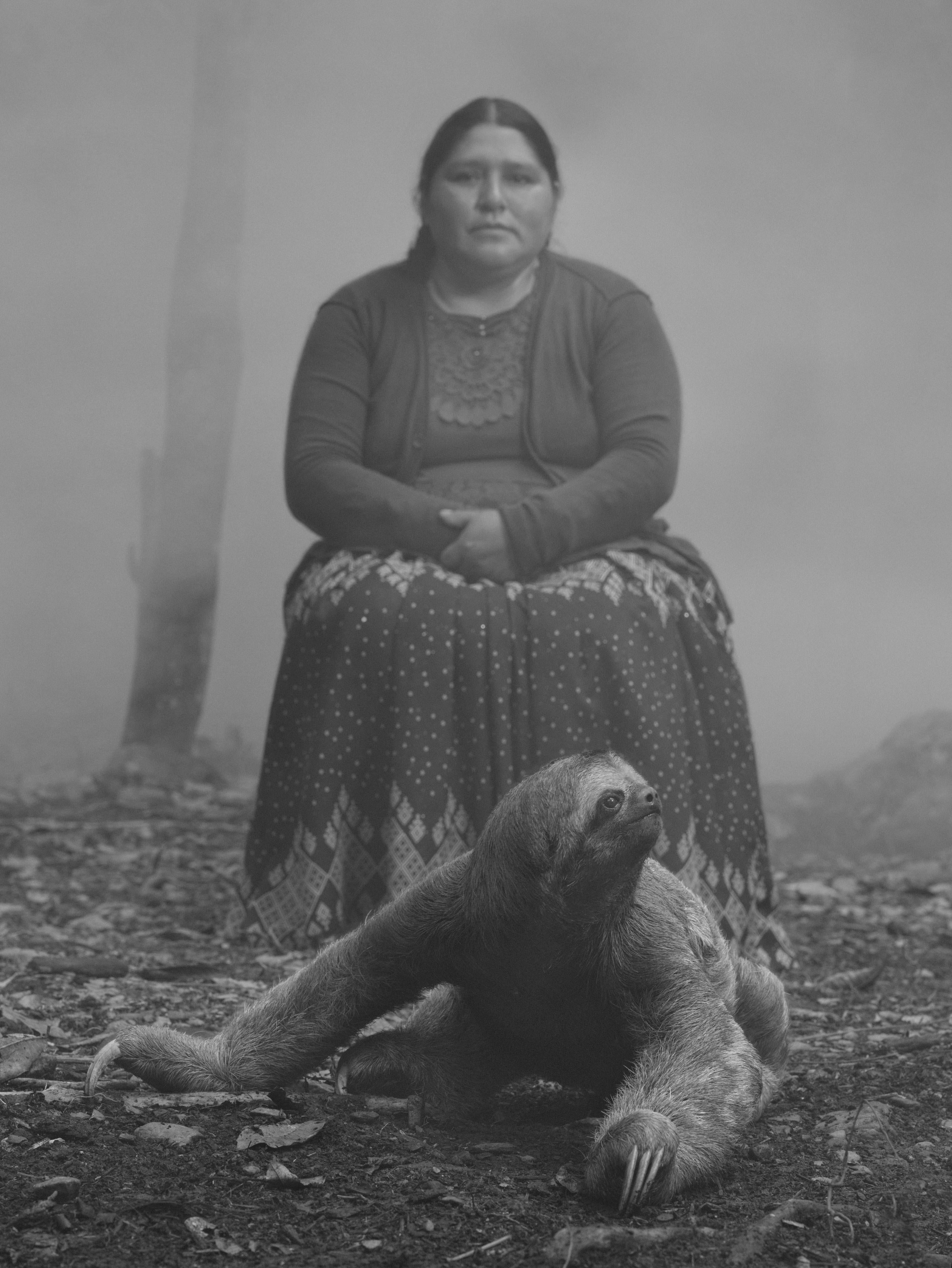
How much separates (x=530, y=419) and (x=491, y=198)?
717 millimetres

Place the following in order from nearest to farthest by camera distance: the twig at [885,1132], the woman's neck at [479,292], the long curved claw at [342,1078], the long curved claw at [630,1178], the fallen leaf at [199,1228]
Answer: the fallen leaf at [199,1228] → the long curved claw at [630,1178] → the twig at [885,1132] → the long curved claw at [342,1078] → the woman's neck at [479,292]

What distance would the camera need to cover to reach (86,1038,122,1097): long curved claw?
8.83 feet

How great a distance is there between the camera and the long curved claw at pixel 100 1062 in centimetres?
269

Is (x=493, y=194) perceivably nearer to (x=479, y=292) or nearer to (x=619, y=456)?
(x=479, y=292)

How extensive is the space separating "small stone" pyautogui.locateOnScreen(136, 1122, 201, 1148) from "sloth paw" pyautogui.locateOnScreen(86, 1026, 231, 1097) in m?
0.21

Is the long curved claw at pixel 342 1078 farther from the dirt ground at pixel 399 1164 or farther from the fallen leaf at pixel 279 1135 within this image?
the fallen leaf at pixel 279 1135

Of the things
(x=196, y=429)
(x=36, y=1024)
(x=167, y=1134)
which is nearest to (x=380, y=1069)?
(x=167, y=1134)

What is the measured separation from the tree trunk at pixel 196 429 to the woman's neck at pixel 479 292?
3871 mm

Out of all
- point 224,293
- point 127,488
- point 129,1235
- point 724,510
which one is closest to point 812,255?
point 724,510

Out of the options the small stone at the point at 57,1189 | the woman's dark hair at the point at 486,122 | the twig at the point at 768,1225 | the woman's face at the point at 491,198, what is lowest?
the small stone at the point at 57,1189

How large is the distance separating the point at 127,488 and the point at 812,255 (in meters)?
4.37

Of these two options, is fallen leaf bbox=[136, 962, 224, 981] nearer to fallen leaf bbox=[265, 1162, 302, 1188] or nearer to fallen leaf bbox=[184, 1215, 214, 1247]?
fallen leaf bbox=[265, 1162, 302, 1188]

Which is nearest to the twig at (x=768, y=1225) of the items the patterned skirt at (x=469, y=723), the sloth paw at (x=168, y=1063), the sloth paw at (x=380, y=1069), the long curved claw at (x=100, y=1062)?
the sloth paw at (x=380, y=1069)

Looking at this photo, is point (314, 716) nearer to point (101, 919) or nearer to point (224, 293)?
point (101, 919)
